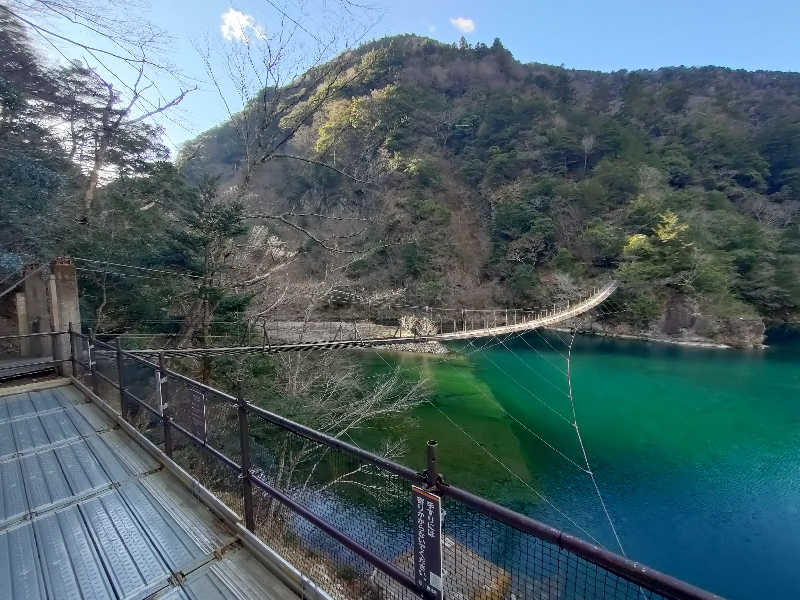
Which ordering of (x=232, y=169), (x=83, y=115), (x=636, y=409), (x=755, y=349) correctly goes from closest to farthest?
(x=83, y=115) → (x=636, y=409) → (x=755, y=349) → (x=232, y=169)

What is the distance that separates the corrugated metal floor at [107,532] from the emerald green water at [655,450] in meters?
5.50

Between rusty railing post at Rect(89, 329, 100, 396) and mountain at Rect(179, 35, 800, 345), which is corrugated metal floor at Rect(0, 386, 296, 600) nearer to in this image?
rusty railing post at Rect(89, 329, 100, 396)

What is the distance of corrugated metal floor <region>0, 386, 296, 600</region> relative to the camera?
1.30 m

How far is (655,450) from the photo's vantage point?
7.81 metres

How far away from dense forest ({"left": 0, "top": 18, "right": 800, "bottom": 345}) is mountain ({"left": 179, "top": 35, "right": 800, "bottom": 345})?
0.12 meters

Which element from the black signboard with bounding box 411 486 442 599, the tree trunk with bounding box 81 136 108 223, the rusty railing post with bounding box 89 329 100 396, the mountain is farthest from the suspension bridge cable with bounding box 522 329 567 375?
the tree trunk with bounding box 81 136 108 223

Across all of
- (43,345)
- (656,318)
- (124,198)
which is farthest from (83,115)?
(656,318)

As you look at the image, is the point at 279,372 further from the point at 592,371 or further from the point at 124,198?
the point at 592,371

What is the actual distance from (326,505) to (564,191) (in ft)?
65.3

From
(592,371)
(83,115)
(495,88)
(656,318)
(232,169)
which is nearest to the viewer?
(83,115)

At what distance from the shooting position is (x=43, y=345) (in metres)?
4.85

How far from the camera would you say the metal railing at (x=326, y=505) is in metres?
0.91

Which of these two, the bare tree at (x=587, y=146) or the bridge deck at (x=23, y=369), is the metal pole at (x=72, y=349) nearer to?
the bridge deck at (x=23, y=369)

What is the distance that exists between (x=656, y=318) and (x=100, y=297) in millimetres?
19059
